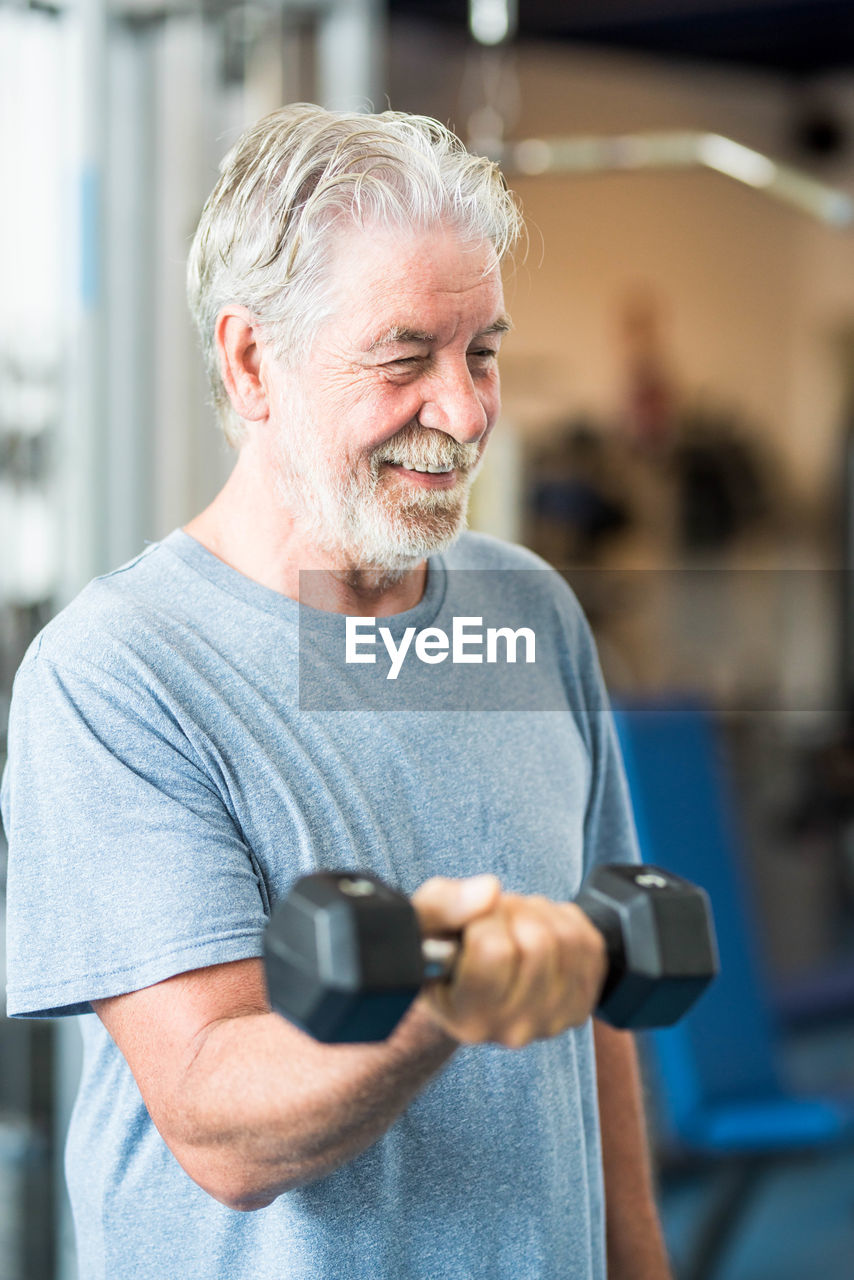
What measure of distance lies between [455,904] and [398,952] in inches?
2.0

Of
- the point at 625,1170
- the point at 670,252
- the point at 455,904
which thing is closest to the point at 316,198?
the point at 455,904

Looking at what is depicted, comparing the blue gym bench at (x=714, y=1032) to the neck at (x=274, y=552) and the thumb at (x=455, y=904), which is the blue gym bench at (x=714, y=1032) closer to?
the neck at (x=274, y=552)

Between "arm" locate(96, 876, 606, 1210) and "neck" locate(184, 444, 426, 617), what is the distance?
0.31m

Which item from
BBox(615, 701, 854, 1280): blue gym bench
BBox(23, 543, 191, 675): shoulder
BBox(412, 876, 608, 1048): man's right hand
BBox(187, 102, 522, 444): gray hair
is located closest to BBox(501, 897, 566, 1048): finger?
BBox(412, 876, 608, 1048): man's right hand

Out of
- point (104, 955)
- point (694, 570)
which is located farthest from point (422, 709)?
point (694, 570)

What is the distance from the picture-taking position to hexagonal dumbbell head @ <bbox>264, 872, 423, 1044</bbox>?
63cm

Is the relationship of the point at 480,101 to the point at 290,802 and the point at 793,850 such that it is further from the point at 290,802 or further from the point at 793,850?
the point at 290,802

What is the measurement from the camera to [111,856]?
0.91 m

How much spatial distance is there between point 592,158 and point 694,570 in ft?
9.76

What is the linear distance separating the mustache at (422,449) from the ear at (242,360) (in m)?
0.12

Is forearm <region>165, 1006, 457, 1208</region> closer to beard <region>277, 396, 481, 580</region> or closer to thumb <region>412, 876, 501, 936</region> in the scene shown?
thumb <region>412, 876, 501, 936</region>

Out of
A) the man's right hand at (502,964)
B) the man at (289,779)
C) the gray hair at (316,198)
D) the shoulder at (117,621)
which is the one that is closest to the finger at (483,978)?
the man's right hand at (502,964)

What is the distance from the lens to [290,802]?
0.99m

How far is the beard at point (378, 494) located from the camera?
1.02 metres
